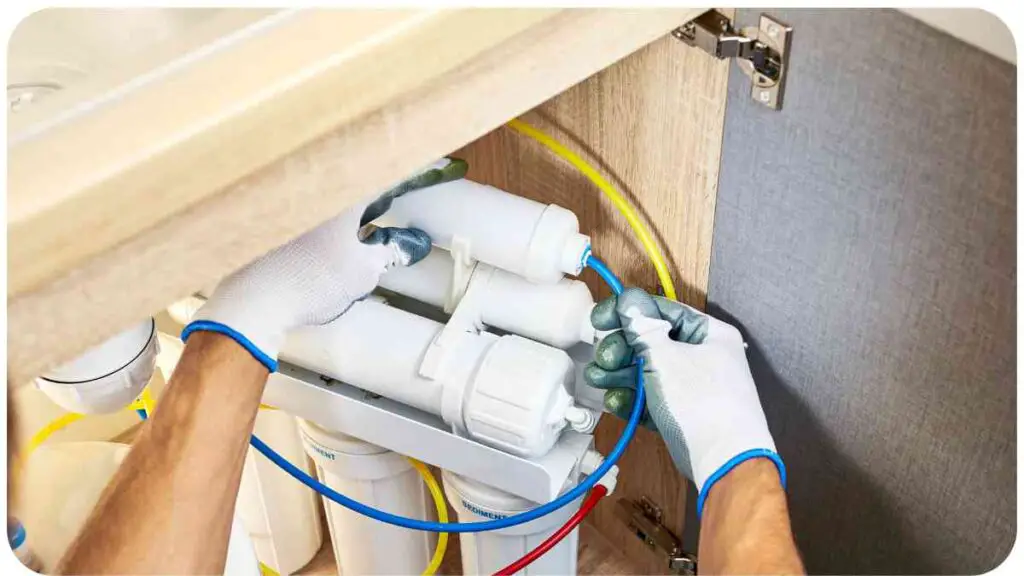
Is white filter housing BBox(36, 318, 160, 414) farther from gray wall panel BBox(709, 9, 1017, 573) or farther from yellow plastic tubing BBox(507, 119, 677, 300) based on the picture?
gray wall panel BBox(709, 9, 1017, 573)

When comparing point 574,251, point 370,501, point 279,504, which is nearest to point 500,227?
point 574,251

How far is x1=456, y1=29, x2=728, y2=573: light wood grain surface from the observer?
0.78 metres

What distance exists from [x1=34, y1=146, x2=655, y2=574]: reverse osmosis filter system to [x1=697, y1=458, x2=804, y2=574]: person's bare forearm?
111 millimetres

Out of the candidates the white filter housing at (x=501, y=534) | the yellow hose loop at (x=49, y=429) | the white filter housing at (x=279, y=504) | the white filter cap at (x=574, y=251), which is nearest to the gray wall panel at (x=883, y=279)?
the white filter cap at (x=574, y=251)

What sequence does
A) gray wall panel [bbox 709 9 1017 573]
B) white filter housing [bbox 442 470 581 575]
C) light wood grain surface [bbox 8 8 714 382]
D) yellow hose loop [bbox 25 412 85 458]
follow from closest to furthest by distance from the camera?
1. light wood grain surface [bbox 8 8 714 382]
2. gray wall panel [bbox 709 9 1017 573]
3. white filter housing [bbox 442 470 581 575]
4. yellow hose loop [bbox 25 412 85 458]

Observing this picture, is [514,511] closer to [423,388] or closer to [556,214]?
[423,388]

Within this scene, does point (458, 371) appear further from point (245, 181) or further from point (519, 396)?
point (245, 181)

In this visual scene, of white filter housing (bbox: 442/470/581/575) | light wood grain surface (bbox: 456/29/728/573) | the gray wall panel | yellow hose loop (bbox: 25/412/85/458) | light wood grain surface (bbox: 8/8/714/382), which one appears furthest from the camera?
yellow hose loop (bbox: 25/412/85/458)

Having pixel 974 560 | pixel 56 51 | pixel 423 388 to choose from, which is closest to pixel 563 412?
pixel 423 388

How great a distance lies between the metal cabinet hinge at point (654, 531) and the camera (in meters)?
1.11

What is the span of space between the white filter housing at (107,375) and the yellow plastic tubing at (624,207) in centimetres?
38

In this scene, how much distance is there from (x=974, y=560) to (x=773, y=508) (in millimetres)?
207

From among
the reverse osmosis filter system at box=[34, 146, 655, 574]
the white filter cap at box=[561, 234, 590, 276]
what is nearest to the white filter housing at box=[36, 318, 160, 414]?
the reverse osmosis filter system at box=[34, 146, 655, 574]

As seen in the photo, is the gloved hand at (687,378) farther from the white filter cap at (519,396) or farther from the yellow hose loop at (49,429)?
the yellow hose loop at (49,429)
